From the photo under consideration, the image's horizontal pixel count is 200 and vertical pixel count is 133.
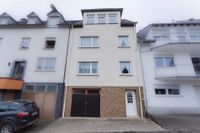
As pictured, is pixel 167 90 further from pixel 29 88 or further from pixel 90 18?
pixel 29 88

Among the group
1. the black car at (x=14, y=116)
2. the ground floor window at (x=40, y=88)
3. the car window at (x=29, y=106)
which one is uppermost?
the ground floor window at (x=40, y=88)

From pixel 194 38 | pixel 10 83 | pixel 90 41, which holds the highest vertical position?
pixel 194 38

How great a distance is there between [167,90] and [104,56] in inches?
278

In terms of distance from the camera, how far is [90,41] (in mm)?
14961

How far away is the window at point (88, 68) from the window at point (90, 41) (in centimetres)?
205

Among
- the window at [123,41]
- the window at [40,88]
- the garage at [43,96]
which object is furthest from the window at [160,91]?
the window at [40,88]

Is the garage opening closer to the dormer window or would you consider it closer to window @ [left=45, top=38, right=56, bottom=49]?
window @ [left=45, top=38, right=56, bottom=49]

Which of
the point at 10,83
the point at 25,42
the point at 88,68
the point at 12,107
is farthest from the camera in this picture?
the point at 25,42

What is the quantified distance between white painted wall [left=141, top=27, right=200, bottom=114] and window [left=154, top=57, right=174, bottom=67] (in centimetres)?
39

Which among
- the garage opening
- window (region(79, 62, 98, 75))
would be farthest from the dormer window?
the garage opening

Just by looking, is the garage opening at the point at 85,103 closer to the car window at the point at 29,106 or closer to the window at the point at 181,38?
the car window at the point at 29,106

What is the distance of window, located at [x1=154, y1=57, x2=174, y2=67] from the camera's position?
14.2 metres

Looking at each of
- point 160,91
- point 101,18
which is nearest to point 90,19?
point 101,18

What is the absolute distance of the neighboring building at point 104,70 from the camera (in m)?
12.6
